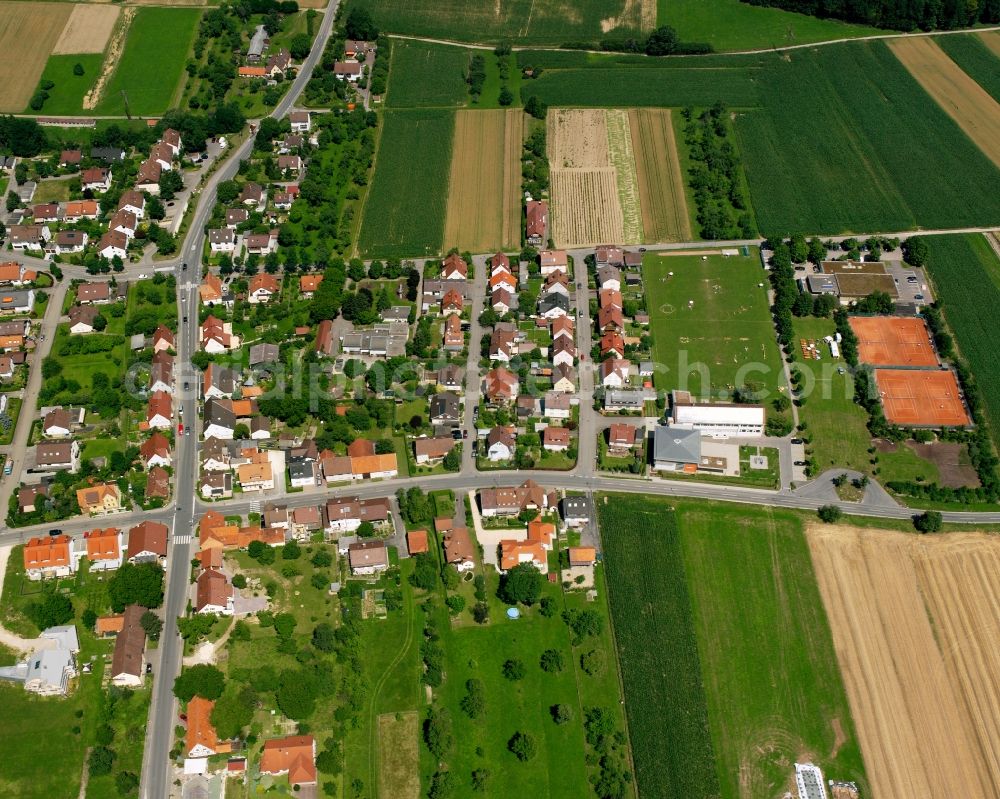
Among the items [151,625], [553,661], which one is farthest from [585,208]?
[151,625]

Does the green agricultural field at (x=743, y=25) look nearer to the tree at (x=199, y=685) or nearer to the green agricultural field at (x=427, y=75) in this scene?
the green agricultural field at (x=427, y=75)

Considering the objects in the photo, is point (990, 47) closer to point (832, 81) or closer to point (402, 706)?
point (832, 81)

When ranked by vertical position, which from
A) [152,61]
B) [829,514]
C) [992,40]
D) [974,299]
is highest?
[992,40]

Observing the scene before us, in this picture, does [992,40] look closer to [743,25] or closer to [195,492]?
[743,25]

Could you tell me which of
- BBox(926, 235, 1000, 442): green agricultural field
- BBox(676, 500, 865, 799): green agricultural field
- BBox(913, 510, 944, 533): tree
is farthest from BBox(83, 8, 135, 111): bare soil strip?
BBox(913, 510, 944, 533): tree

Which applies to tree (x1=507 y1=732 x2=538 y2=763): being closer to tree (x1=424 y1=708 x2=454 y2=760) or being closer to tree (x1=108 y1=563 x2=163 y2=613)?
tree (x1=424 y1=708 x2=454 y2=760)

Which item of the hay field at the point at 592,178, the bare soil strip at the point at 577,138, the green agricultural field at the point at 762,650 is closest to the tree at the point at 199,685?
the green agricultural field at the point at 762,650

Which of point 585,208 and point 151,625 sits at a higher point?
point 585,208
